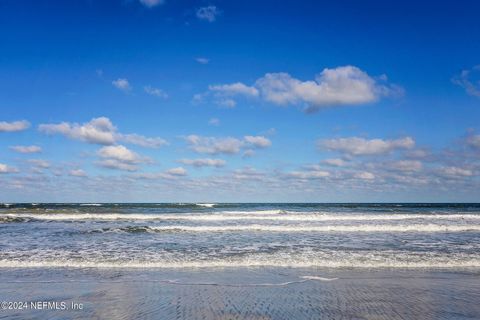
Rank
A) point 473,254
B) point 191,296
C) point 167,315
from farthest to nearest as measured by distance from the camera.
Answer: point 473,254 < point 191,296 < point 167,315

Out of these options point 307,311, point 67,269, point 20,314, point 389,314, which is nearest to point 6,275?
point 67,269

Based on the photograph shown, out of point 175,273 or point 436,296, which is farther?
point 175,273

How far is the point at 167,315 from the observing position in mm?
6832

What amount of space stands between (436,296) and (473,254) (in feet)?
24.2

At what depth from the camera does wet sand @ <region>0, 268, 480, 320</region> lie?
6941 mm

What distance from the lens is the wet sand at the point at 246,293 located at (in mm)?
6941

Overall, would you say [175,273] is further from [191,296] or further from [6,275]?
[6,275]

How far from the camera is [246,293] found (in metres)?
8.37

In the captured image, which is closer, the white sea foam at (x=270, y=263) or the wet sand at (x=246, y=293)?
the wet sand at (x=246, y=293)

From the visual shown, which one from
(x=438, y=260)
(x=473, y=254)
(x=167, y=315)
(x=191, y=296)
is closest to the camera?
(x=167, y=315)

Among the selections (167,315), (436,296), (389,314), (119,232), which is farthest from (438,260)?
(119,232)

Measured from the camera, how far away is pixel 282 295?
8203 millimetres

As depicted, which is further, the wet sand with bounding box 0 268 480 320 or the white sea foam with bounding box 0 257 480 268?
the white sea foam with bounding box 0 257 480 268

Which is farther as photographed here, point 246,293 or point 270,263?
point 270,263
